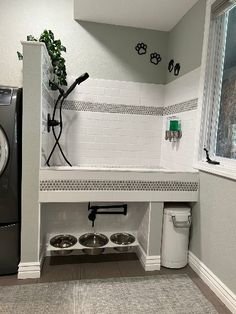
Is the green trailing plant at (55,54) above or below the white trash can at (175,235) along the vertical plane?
above

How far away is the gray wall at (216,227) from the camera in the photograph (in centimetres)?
178

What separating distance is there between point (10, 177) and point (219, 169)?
1.59 meters

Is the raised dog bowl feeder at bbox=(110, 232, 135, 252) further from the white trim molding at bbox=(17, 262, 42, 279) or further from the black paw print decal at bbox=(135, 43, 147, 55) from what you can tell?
the black paw print decal at bbox=(135, 43, 147, 55)

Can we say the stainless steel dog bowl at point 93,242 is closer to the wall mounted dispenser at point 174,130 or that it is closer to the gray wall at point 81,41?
the wall mounted dispenser at point 174,130

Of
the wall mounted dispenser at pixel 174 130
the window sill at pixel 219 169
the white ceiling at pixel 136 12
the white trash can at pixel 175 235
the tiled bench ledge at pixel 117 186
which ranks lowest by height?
the white trash can at pixel 175 235

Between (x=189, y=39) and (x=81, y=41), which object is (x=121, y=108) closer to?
(x=81, y=41)

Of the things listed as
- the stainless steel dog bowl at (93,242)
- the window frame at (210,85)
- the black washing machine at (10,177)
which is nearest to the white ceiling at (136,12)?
the window frame at (210,85)

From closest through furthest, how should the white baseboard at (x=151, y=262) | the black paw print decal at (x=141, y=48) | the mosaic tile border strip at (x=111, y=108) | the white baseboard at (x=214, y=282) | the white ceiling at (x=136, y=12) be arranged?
the white baseboard at (x=214, y=282) < the white baseboard at (x=151, y=262) < the white ceiling at (x=136, y=12) < the mosaic tile border strip at (x=111, y=108) < the black paw print decal at (x=141, y=48)

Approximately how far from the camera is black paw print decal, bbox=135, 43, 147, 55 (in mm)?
2809

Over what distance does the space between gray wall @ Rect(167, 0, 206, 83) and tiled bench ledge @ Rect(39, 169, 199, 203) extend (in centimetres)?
106

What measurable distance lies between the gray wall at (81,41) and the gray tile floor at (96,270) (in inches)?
73.8

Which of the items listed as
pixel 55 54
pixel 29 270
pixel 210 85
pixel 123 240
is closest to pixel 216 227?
pixel 123 240

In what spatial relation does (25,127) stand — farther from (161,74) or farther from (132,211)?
(161,74)

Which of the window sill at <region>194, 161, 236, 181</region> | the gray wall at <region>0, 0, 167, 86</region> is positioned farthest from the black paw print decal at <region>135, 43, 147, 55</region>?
the window sill at <region>194, 161, 236, 181</region>
